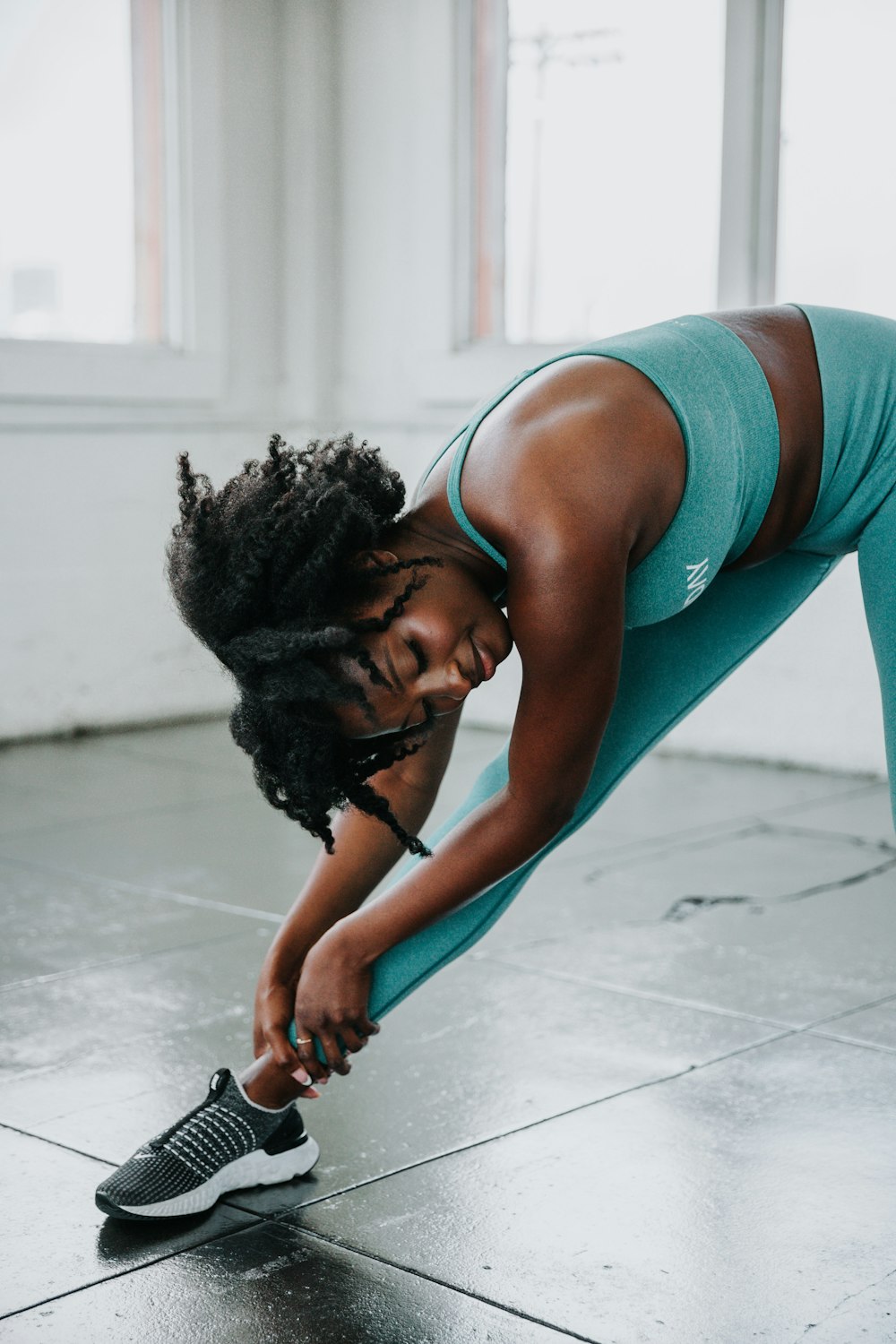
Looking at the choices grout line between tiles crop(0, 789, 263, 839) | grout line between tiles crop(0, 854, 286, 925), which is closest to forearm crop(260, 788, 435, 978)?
grout line between tiles crop(0, 854, 286, 925)

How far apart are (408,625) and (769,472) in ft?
1.30

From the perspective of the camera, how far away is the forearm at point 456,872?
147cm

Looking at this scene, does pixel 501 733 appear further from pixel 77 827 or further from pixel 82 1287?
pixel 82 1287

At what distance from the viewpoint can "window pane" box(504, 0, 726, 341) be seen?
4.15 metres

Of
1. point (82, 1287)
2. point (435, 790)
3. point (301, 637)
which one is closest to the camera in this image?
point (301, 637)

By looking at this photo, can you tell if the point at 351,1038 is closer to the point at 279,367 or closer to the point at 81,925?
the point at 81,925

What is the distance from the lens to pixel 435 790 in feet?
5.73

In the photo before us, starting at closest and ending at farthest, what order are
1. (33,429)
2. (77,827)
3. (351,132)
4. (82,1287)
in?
(82,1287), (77,827), (33,429), (351,132)

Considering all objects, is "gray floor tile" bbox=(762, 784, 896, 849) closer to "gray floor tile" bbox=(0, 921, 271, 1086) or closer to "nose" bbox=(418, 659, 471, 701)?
"gray floor tile" bbox=(0, 921, 271, 1086)

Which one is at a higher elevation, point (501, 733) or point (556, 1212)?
point (556, 1212)

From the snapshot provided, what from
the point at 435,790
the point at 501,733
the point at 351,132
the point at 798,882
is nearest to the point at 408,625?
the point at 435,790

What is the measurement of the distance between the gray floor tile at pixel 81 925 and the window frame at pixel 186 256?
1.99 meters

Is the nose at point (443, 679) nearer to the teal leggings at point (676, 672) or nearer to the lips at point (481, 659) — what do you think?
the lips at point (481, 659)

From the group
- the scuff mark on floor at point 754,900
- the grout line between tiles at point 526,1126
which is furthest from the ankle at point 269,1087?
the scuff mark on floor at point 754,900
